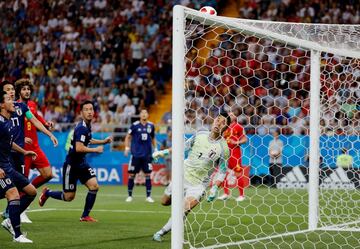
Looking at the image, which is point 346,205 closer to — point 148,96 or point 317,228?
point 317,228

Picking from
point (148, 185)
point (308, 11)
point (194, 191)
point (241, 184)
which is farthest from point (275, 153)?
point (194, 191)

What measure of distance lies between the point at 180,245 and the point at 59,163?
1695 centimetres

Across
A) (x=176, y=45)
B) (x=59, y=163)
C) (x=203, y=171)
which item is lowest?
(x=59, y=163)

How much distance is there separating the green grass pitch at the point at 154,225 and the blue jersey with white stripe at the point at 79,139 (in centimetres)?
99

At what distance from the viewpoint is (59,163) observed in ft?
82.9

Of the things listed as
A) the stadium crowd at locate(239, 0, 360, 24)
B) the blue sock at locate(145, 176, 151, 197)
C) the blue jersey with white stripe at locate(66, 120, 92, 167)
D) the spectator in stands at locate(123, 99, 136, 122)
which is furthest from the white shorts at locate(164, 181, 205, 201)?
the stadium crowd at locate(239, 0, 360, 24)

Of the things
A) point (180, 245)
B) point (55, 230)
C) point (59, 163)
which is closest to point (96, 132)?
point (59, 163)

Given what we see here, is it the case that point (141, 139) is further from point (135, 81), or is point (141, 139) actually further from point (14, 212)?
point (14, 212)

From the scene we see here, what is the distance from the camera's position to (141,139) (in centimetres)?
1944

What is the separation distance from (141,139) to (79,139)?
6512 millimetres

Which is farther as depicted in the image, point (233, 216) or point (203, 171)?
point (233, 216)

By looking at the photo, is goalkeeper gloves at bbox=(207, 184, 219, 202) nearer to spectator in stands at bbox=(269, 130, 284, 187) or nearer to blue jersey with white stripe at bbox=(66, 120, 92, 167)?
blue jersey with white stripe at bbox=(66, 120, 92, 167)

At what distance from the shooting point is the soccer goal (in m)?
9.12

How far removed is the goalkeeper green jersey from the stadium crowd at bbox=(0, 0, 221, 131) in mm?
14808
